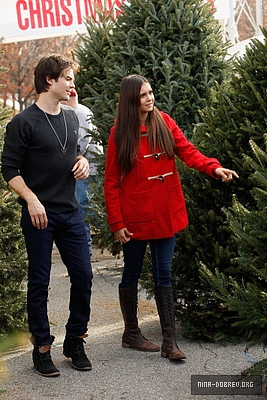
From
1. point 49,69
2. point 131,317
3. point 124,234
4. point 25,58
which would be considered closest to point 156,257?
point 124,234

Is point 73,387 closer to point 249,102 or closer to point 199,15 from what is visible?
point 249,102

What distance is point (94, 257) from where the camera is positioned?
10.3m

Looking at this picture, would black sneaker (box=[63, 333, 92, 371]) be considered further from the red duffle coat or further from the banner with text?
the banner with text

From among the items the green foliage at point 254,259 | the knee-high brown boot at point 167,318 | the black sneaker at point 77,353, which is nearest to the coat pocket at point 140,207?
the knee-high brown boot at point 167,318

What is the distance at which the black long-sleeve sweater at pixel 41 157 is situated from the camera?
15.5ft

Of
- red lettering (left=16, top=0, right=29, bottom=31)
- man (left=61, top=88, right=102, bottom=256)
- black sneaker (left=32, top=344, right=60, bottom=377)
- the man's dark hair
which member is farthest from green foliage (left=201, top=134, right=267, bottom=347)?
red lettering (left=16, top=0, right=29, bottom=31)

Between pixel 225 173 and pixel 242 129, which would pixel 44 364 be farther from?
pixel 242 129

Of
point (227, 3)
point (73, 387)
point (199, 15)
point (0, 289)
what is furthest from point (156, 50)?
point (227, 3)

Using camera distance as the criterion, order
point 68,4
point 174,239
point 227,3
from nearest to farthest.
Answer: point 174,239
point 68,4
point 227,3

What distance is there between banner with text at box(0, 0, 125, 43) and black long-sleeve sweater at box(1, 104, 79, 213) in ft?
29.9

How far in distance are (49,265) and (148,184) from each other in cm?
85

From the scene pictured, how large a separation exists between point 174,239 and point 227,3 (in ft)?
Answer: 35.2

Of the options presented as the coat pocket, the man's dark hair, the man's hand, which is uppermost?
Answer: the man's dark hair

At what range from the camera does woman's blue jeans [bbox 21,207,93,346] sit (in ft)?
15.8
